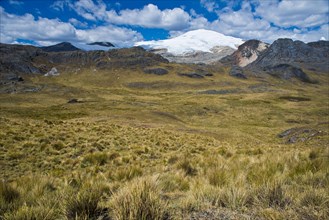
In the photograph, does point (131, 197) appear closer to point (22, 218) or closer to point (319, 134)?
point (22, 218)

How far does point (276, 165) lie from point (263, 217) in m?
4.39

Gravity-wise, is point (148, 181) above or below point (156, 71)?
below

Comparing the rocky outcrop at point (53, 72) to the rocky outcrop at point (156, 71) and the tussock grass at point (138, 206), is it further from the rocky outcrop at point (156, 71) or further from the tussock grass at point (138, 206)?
the tussock grass at point (138, 206)

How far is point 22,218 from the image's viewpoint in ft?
13.9

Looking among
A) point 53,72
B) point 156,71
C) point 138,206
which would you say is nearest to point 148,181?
point 138,206

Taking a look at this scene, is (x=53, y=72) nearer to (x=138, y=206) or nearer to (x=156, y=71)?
(x=156, y=71)

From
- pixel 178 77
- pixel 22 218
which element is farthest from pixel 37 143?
pixel 178 77

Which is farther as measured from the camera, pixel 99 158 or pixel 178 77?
pixel 178 77

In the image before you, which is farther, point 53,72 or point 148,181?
point 53,72

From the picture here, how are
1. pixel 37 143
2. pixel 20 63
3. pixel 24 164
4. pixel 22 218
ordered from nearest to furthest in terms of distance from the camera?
pixel 22 218, pixel 24 164, pixel 37 143, pixel 20 63

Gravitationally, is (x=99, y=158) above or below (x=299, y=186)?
below

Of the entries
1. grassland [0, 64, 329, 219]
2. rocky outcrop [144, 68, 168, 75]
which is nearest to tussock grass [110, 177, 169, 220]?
grassland [0, 64, 329, 219]

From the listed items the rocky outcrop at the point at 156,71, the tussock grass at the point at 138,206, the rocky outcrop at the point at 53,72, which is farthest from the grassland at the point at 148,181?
the rocky outcrop at the point at 53,72

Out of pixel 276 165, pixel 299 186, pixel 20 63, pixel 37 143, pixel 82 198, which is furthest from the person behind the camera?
pixel 20 63
